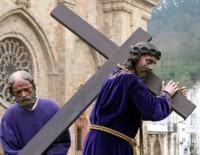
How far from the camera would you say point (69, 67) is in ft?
61.3

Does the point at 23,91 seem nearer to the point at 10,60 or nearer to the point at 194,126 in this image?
the point at 10,60

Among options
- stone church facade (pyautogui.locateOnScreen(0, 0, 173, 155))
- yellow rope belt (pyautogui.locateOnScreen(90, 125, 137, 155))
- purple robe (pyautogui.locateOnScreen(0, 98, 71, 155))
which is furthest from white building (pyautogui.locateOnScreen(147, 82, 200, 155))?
yellow rope belt (pyautogui.locateOnScreen(90, 125, 137, 155))

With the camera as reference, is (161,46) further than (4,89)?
Yes

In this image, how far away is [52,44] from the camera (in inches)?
730

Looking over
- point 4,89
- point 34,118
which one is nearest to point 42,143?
point 34,118

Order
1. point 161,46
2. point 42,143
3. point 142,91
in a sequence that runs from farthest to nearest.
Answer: point 161,46
point 42,143
point 142,91

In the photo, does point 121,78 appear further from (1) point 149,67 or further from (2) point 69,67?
(2) point 69,67

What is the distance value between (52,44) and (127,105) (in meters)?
13.8

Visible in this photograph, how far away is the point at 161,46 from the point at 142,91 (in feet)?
Result: 240

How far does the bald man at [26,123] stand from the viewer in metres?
5.22

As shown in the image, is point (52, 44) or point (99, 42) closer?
point (99, 42)

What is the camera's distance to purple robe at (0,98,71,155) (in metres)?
5.29

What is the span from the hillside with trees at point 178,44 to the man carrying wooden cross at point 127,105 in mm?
67931

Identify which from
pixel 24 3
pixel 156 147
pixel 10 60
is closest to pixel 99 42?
pixel 24 3
